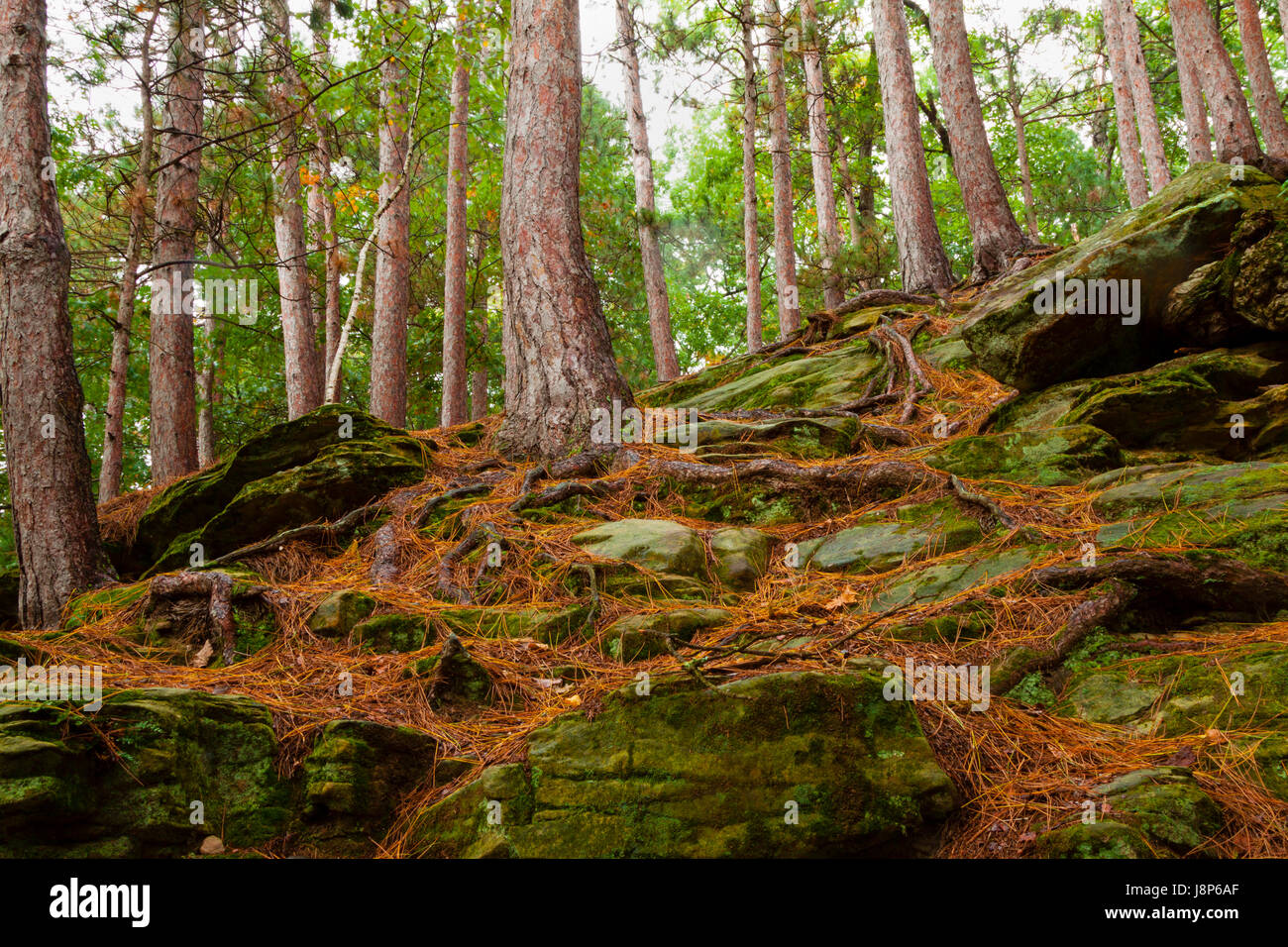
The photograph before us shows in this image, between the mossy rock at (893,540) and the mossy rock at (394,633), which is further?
the mossy rock at (893,540)

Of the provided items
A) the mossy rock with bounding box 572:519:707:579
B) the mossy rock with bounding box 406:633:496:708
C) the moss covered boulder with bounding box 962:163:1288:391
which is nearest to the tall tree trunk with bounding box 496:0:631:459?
the mossy rock with bounding box 572:519:707:579

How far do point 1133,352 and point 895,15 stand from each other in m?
7.22

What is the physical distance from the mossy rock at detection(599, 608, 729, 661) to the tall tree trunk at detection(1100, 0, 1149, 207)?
15231 mm

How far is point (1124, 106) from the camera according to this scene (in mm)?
15875

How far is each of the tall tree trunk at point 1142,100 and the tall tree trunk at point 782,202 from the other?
20.3 ft

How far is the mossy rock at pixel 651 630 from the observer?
362 cm

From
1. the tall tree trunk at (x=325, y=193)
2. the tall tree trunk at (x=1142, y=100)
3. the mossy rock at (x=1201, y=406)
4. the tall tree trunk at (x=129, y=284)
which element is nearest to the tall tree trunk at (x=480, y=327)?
the tall tree trunk at (x=325, y=193)

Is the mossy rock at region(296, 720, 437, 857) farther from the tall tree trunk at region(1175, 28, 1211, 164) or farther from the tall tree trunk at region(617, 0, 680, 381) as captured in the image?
the tall tree trunk at region(1175, 28, 1211, 164)

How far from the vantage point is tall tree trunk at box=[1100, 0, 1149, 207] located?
14898 millimetres

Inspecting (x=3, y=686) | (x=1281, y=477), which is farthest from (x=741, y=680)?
(x=1281, y=477)

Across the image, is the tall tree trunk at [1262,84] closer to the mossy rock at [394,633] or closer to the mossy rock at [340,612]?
the mossy rock at [394,633]

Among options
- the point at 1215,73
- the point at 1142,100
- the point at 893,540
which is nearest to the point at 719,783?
the point at 893,540

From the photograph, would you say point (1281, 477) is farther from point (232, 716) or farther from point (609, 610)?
point (232, 716)
